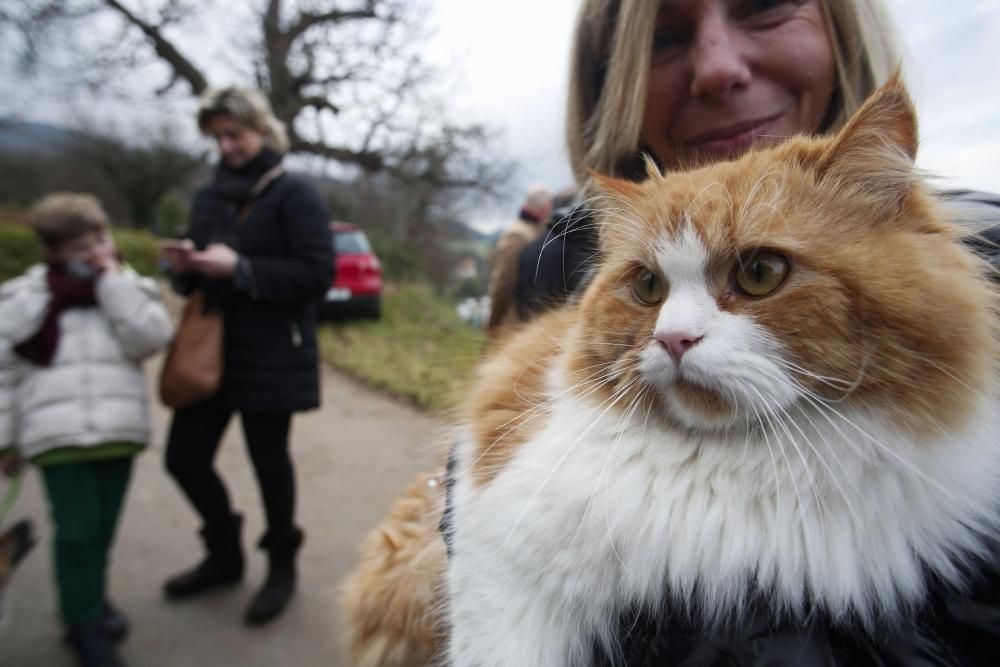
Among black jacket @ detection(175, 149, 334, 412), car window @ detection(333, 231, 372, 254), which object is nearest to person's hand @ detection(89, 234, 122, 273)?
black jacket @ detection(175, 149, 334, 412)

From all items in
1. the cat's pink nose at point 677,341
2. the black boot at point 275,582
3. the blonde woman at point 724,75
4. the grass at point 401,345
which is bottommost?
the grass at point 401,345

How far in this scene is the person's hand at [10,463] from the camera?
7.63 ft

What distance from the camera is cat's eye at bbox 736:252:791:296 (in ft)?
2.38

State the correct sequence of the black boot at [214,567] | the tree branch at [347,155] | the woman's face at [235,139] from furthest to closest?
1. the tree branch at [347,155]
2. the black boot at [214,567]
3. the woman's face at [235,139]

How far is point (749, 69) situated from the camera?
1.15 meters

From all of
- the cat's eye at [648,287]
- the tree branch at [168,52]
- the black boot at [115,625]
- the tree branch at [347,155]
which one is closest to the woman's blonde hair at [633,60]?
the cat's eye at [648,287]

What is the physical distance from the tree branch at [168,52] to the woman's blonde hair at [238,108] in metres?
12.3

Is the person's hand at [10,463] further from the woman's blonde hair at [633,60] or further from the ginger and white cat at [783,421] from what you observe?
the woman's blonde hair at [633,60]

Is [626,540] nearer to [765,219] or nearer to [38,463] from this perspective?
[765,219]

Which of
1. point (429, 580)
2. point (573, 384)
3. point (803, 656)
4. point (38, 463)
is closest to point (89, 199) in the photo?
point (38, 463)

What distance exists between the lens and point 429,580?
1.16 metres

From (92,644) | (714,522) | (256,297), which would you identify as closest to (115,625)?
(92,644)

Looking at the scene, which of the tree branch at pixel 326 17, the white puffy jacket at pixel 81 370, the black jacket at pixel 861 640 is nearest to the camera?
the black jacket at pixel 861 640

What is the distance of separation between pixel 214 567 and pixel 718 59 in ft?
10.6
